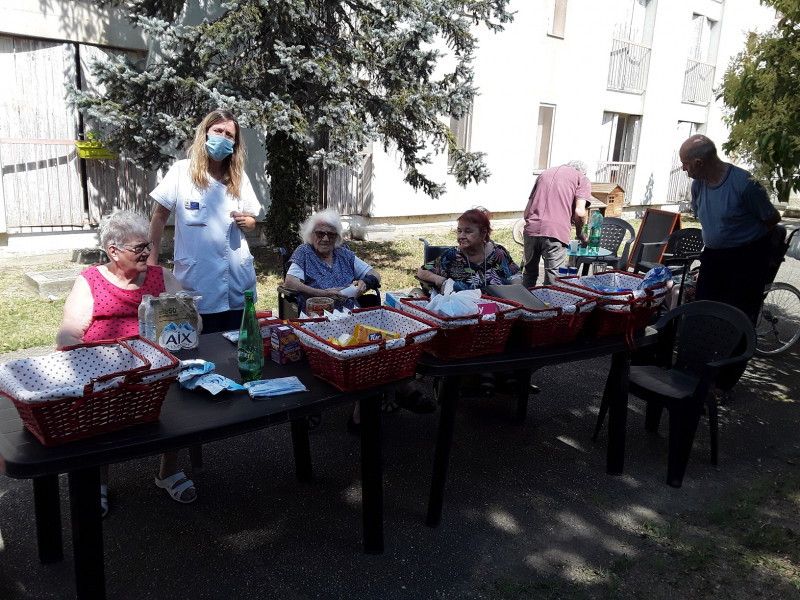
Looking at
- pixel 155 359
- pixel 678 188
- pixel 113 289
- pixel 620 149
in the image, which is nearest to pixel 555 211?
pixel 113 289

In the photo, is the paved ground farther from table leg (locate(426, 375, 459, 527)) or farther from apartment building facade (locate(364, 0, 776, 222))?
apartment building facade (locate(364, 0, 776, 222))

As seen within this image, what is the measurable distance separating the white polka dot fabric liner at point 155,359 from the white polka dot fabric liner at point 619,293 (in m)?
2.21

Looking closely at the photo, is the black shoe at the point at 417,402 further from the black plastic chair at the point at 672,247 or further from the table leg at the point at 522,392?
the black plastic chair at the point at 672,247

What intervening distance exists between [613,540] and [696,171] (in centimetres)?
272

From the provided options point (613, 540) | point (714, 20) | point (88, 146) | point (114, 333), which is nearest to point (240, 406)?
point (114, 333)

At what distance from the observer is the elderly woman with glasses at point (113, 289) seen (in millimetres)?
2734

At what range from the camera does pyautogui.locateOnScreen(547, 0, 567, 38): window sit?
1301 centimetres

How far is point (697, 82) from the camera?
17.2 meters

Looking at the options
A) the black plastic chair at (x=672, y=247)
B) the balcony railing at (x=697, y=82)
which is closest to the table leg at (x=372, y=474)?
the black plastic chair at (x=672, y=247)

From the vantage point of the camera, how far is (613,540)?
10.1ft

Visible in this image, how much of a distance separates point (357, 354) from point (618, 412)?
1968 millimetres

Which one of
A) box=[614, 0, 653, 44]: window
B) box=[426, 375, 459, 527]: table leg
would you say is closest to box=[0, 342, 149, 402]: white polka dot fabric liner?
box=[426, 375, 459, 527]: table leg

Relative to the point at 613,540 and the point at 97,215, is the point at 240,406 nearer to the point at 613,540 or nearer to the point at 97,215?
the point at 613,540

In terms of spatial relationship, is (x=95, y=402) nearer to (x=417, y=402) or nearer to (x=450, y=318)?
(x=450, y=318)
